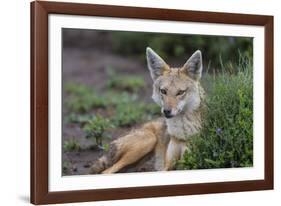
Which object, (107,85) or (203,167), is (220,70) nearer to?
(203,167)

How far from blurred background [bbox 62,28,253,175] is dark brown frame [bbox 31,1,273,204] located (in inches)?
6.4

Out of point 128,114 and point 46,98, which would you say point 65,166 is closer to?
point 46,98

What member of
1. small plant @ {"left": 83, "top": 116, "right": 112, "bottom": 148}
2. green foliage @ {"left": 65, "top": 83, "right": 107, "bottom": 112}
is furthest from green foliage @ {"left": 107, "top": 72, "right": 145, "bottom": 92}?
small plant @ {"left": 83, "top": 116, "right": 112, "bottom": 148}

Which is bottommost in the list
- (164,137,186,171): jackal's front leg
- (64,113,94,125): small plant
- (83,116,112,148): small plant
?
(164,137,186,171): jackal's front leg

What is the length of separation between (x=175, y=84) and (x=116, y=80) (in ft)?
8.81

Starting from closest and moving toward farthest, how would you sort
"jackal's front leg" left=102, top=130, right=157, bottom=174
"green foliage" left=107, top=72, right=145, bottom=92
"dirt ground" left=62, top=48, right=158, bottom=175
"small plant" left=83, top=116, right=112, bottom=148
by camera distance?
"jackal's front leg" left=102, top=130, right=157, bottom=174 < "small plant" left=83, top=116, right=112, bottom=148 < "green foliage" left=107, top=72, right=145, bottom=92 < "dirt ground" left=62, top=48, right=158, bottom=175

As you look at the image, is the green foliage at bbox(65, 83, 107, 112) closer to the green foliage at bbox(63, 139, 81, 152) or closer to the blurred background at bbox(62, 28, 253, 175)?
the blurred background at bbox(62, 28, 253, 175)

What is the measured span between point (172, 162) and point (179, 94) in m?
0.46

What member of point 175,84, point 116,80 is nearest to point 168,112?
point 175,84

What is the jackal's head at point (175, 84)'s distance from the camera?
4297 millimetres

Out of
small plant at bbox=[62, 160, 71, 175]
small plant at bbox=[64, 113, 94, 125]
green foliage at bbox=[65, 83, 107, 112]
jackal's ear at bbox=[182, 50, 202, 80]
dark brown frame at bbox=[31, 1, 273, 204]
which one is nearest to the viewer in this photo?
dark brown frame at bbox=[31, 1, 273, 204]

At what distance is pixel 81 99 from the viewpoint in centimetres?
653

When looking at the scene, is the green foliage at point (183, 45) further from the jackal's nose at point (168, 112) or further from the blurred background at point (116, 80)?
the jackal's nose at point (168, 112)

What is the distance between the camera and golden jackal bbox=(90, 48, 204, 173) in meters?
4.30
